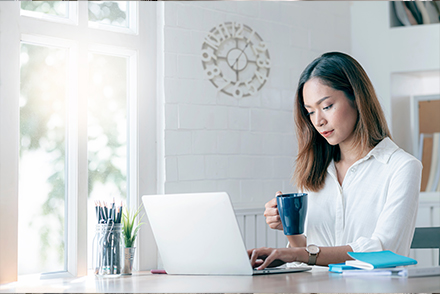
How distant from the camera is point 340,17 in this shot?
3.27m

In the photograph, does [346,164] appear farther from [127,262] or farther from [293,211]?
[127,262]

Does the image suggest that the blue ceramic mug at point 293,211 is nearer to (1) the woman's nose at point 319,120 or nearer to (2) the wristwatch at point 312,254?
(2) the wristwatch at point 312,254

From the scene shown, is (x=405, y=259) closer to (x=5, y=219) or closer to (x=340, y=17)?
(x=5, y=219)

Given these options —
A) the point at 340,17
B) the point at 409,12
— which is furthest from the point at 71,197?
the point at 409,12

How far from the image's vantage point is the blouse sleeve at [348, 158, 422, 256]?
1430 mm

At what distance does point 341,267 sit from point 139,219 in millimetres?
1511

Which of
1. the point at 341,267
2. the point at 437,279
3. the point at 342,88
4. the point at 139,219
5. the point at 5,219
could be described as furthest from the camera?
the point at 139,219

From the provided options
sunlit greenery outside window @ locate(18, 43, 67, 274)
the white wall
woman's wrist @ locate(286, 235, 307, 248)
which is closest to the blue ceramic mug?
woman's wrist @ locate(286, 235, 307, 248)

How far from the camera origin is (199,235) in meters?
1.28

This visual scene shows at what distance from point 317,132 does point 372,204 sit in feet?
1.15

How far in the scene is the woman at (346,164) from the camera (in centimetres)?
155

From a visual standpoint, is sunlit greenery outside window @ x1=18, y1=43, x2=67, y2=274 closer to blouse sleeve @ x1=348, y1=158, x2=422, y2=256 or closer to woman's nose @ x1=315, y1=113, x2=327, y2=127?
woman's nose @ x1=315, y1=113, x2=327, y2=127

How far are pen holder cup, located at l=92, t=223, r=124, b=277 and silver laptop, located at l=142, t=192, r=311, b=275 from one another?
22 centimetres

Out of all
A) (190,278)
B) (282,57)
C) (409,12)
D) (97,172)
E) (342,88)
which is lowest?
(190,278)
